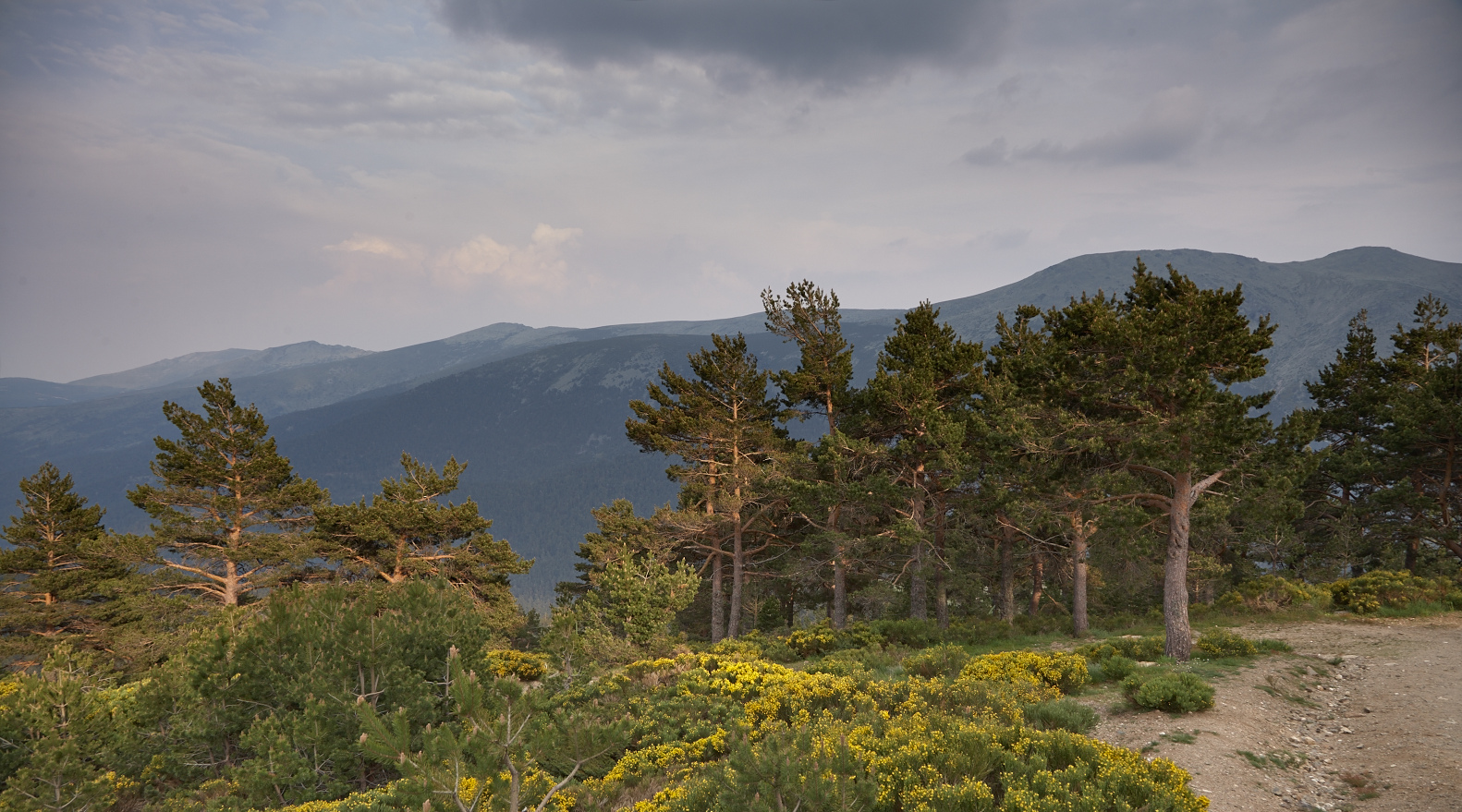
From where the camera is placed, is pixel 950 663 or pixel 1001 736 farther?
pixel 950 663

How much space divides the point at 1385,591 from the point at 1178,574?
10.0 m

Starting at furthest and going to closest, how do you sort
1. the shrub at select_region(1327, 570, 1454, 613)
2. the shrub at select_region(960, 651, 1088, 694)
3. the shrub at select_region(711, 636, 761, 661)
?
the shrub at select_region(1327, 570, 1454, 613) < the shrub at select_region(711, 636, 761, 661) < the shrub at select_region(960, 651, 1088, 694)

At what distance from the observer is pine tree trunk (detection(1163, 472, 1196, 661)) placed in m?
14.6

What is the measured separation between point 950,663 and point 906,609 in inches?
677

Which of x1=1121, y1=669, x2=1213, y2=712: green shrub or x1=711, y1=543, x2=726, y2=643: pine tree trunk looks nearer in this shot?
x1=1121, y1=669, x2=1213, y2=712: green shrub

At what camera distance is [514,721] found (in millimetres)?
5578

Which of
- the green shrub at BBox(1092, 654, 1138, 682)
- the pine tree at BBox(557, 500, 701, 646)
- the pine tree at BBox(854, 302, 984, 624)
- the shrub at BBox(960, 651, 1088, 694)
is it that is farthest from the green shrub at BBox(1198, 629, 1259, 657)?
the pine tree at BBox(557, 500, 701, 646)

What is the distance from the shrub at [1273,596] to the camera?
19.8 meters

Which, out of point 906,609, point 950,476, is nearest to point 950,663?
point 950,476

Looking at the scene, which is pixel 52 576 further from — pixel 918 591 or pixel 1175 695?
pixel 1175 695

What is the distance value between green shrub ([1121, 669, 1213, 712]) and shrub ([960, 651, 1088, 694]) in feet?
4.75

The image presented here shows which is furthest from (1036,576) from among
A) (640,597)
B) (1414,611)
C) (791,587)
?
(640,597)

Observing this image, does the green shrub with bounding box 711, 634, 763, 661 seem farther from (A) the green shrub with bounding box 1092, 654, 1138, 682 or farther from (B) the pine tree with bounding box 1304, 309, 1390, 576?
(B) the pine tree with bounding box 1304, 309, 1390, 576

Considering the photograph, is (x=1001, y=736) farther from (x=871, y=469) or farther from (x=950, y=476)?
(x=871, y=469)
